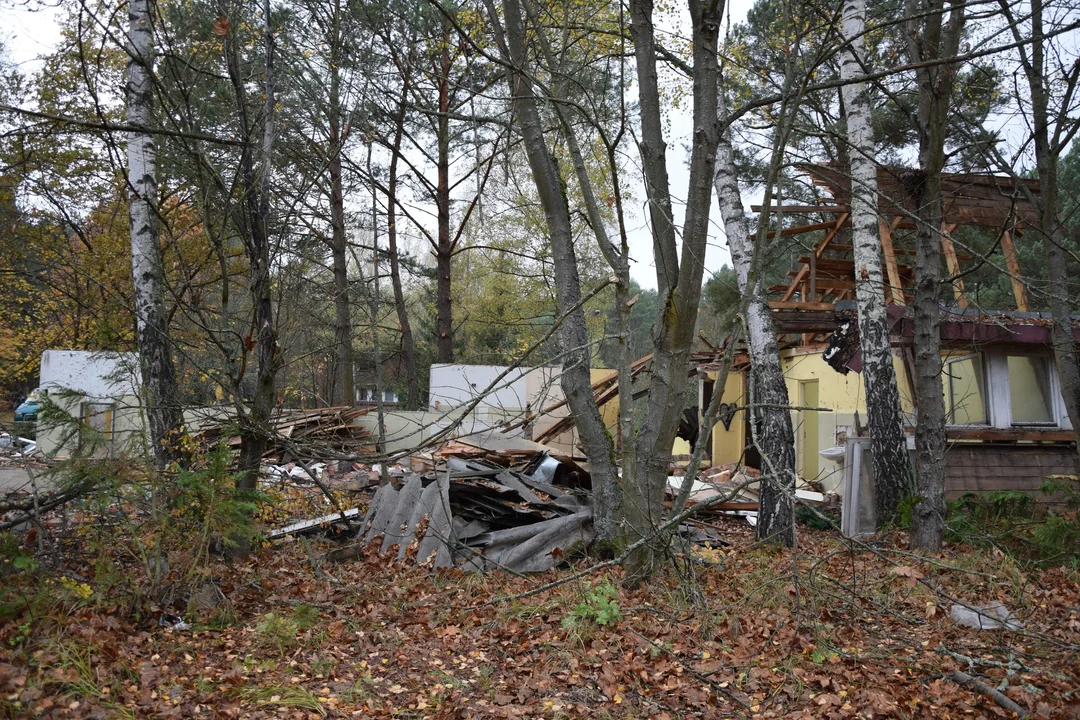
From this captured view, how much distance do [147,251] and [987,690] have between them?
758 cm

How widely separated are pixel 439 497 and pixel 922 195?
17.5ft

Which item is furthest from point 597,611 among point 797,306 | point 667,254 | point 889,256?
point 889,256

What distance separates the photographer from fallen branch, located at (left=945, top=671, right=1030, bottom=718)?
349cm

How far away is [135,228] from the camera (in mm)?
7527

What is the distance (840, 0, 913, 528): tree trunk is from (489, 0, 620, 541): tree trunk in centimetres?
346

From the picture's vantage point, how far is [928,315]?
6.71 m

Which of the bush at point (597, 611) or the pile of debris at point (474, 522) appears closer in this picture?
the bush at point (597, 611)

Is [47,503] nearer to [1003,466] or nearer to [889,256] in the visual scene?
[1003,466]

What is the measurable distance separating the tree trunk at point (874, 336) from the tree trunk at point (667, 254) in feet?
11.6

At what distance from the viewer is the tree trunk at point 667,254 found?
505 centimetres

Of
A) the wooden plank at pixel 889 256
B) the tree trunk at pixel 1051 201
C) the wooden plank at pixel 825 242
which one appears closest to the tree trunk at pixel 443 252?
the wooden plank at pixel 825 242

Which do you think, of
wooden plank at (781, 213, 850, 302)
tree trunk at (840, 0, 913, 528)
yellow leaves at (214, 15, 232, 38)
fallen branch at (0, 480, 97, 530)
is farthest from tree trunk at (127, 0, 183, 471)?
wooden plank at (781, 213, 850, 302)

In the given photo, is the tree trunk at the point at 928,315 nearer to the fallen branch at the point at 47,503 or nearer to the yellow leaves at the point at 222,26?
the yellow leaves at the point at 222,26

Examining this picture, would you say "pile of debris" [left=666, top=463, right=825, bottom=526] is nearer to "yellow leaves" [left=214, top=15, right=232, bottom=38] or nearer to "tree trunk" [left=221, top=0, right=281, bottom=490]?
"tree trunk" [left=221, top=0, right=281, bottom=490]
